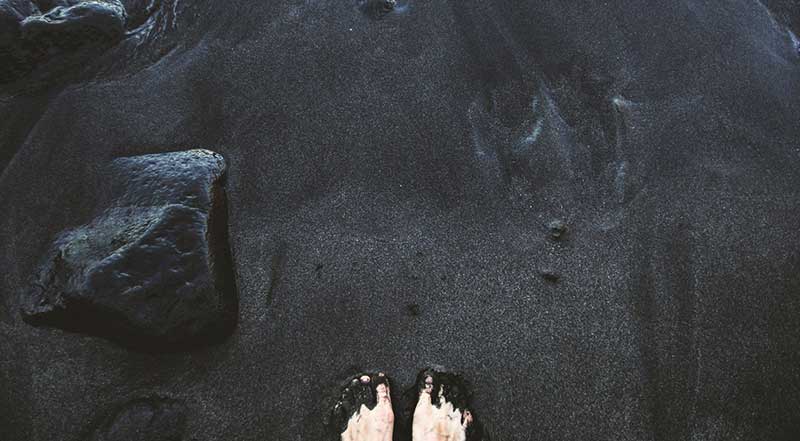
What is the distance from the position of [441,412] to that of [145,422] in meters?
1.15

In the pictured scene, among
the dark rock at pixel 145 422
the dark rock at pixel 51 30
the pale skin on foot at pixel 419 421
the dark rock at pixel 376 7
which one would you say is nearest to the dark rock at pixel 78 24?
the dark rock at pixel 51 30

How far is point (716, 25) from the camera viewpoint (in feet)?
10.0

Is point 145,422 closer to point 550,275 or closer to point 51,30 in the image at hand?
point 550,275

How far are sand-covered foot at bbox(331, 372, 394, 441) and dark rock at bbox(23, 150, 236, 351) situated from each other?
1.90 ft

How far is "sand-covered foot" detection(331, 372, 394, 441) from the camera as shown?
6.72 ft

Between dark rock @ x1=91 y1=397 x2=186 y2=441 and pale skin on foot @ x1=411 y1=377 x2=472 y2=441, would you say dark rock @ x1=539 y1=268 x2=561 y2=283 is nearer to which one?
pale skin on foot @ x1=411 y1=377 x2=472 y2=441

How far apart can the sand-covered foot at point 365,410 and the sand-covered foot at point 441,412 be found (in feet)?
0.39

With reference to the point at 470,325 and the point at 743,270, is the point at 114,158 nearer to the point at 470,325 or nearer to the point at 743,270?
the point at 470,325

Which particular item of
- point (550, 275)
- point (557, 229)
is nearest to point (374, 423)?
point (550, 275)

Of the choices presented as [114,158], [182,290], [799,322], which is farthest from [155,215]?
[799,322]

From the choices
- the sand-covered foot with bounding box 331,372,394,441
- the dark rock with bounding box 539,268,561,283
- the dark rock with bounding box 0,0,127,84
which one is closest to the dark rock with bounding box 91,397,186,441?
the sand-covered foot with bounding box 331,372,394,441

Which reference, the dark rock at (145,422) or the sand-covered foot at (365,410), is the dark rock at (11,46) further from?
the sand-covered foot at (365,410)

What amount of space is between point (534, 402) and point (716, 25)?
2.47 metres

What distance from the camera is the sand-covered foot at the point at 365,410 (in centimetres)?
205
